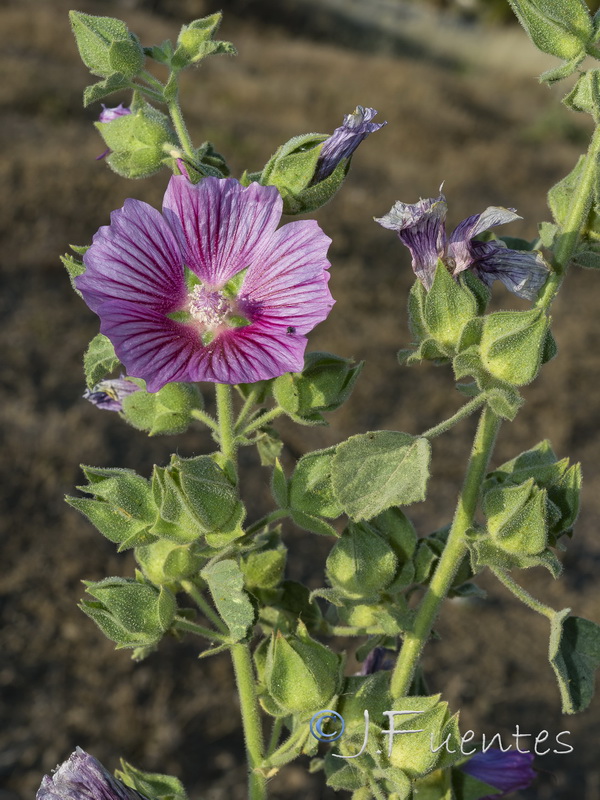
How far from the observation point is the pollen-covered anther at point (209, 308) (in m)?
1.39

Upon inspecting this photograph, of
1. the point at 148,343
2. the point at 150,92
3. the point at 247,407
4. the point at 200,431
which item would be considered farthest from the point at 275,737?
the point at 200,431

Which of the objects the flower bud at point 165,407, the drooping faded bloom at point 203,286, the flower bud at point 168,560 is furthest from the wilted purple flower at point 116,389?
the flower bud at point 168,560

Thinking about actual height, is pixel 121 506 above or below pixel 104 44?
below

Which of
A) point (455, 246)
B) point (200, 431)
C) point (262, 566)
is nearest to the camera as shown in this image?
point (455, 246)

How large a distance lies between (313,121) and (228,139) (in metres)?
2.17

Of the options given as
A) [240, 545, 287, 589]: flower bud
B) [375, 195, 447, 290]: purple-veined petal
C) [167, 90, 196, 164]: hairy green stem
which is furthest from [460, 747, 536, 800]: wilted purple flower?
[167, 90, 196, 164]: hairy green stem

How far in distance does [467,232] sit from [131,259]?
1.52ft

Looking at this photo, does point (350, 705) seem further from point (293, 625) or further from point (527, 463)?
point (527, 463)

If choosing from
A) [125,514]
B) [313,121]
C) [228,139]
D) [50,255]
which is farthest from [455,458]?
[313,121]

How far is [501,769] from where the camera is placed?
1554 millimetres

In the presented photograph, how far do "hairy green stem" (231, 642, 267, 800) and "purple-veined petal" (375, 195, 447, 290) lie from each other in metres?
0.60

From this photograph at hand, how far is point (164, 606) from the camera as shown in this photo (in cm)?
130

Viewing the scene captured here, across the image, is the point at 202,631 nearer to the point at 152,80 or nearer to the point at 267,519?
the point at 267,519

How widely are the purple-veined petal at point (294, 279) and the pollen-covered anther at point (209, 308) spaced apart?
5 centimetres
